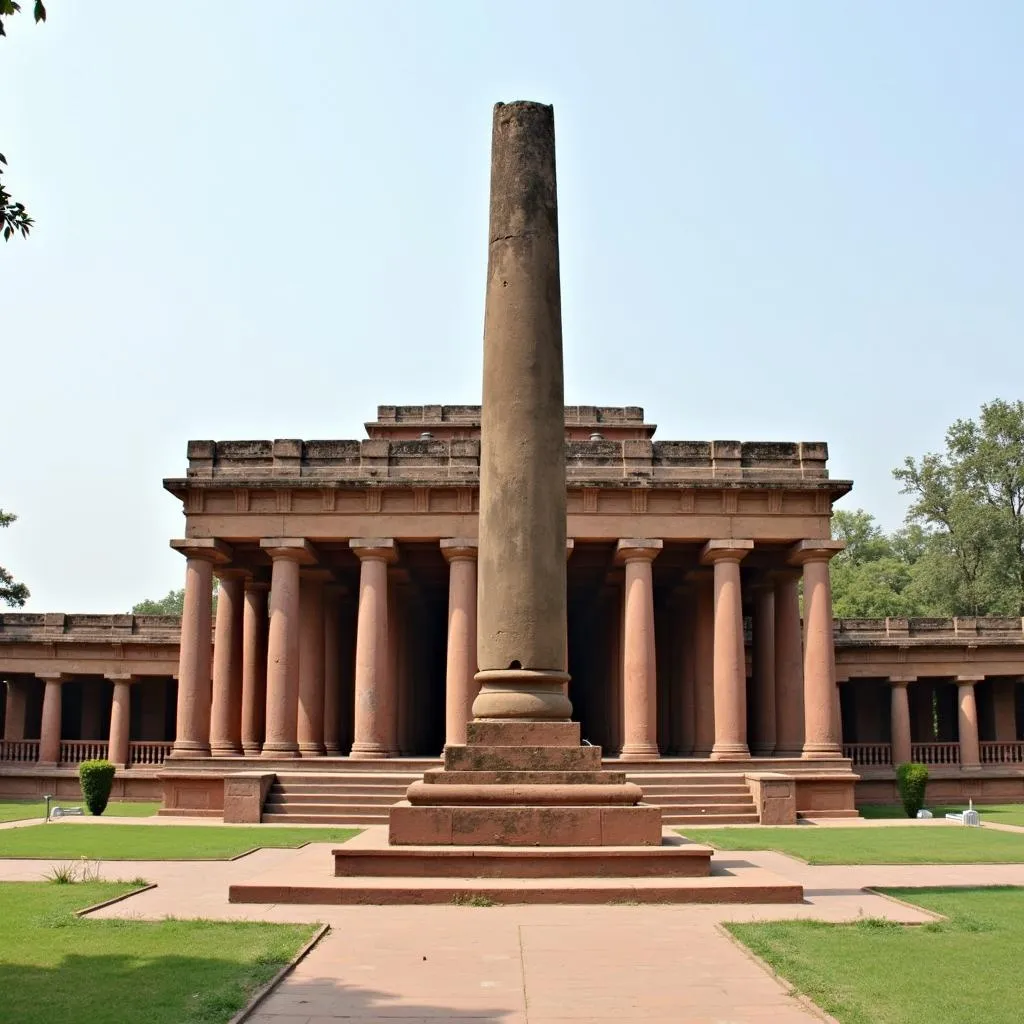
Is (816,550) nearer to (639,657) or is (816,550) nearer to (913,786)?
(639,657)

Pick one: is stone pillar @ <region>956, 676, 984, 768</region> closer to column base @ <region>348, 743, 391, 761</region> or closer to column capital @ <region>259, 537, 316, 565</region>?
column base @ <region>348, 743, 391, 761</region>

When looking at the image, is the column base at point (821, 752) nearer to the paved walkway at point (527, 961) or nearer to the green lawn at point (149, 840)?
the green lawn at point (149, 840)

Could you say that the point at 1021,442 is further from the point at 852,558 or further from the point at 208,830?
the point at 208,830

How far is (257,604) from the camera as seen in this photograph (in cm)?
3962

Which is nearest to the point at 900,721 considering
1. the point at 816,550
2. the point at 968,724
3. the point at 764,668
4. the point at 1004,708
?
the point at 968,724

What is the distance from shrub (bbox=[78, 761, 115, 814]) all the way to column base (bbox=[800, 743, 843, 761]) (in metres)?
19.1

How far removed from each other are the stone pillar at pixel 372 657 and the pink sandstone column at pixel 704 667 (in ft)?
32.0

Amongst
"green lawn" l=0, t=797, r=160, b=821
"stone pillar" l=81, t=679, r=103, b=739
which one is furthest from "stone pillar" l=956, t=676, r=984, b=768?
"stone pillar" l=81, t=679, r=103, b=739

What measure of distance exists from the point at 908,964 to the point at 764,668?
28088 millimetres

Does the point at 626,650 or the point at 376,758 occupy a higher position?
the point at 626,650

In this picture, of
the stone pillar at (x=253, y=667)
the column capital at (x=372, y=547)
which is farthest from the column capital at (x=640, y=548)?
the stone pillar at (x=253, y=667)

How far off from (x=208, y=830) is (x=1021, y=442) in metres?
51.0

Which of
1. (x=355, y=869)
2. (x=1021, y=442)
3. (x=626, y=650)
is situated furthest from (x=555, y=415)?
(x=1021, y=442)

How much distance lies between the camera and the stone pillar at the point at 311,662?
3603cm
